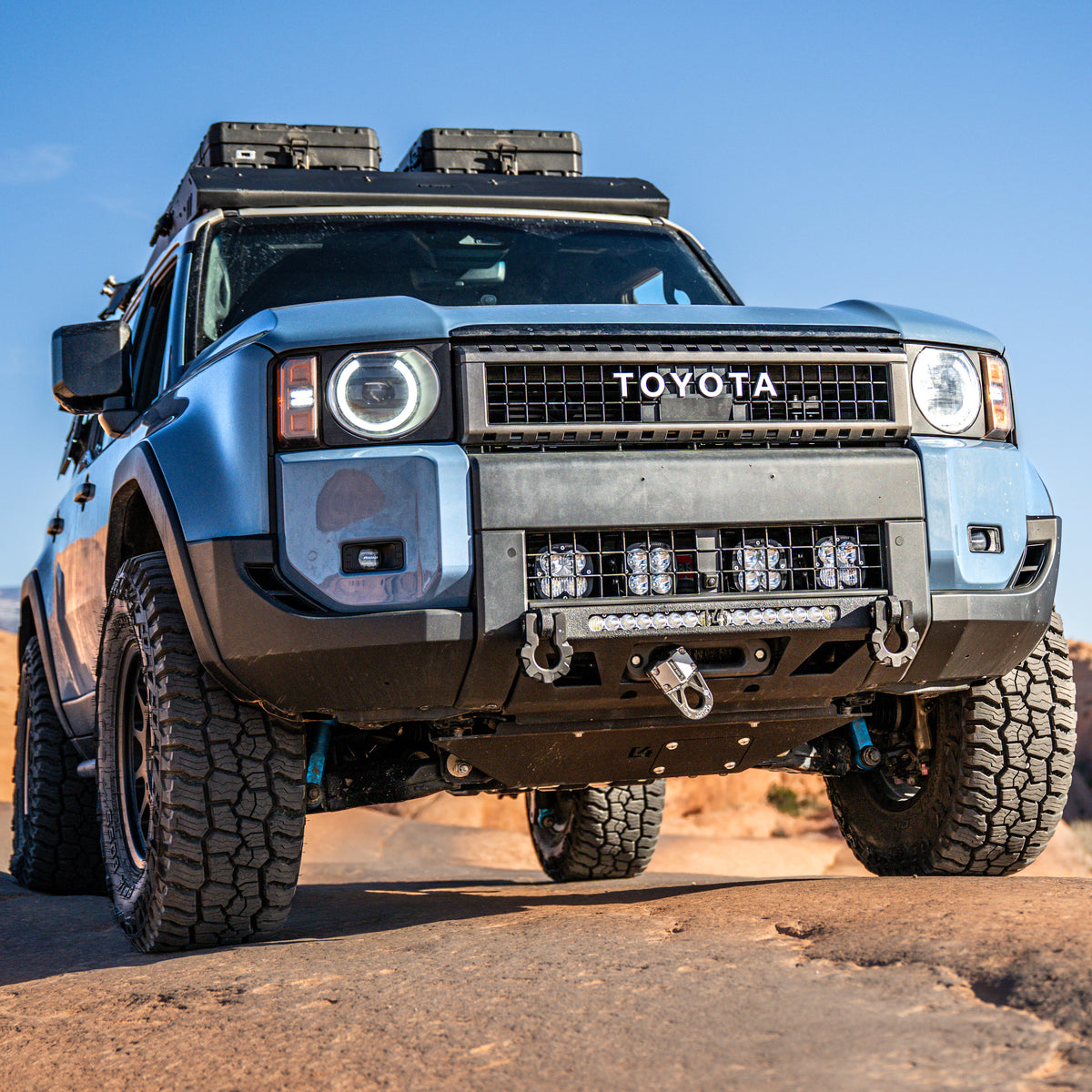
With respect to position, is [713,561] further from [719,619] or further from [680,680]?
[680,680]

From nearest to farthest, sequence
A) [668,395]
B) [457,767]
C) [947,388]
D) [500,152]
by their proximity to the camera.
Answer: [668,395] < [947,388] < [457,767] < [500,152]

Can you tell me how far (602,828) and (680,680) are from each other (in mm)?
3296

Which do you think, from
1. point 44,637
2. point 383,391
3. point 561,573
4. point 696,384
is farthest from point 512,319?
point 44,637

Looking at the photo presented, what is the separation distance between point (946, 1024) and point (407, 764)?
6.89ft

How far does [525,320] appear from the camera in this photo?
11.8 feet

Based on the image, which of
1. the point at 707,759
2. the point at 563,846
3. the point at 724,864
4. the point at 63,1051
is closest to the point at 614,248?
the point at 707,759

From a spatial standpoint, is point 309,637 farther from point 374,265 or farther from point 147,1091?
point 374,265

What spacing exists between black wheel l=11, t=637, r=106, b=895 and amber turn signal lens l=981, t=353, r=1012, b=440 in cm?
433

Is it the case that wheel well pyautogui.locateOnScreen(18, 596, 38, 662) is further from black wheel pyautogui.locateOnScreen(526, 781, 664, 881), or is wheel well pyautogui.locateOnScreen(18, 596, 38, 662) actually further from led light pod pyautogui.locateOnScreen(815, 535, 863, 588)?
led light pod pyautogui.locateOnScreen(815, 535, 863, 588)

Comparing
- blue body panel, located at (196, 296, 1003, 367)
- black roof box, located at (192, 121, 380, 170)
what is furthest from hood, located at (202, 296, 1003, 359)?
black roof box, located at (192, 121, 380, 170)

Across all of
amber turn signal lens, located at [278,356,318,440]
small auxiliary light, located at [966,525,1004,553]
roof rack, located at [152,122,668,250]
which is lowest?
small auxiliary light, located at [966,525,1004,553]

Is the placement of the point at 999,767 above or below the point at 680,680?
below

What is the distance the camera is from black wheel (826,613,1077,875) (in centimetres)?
419

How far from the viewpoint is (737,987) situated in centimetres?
273
